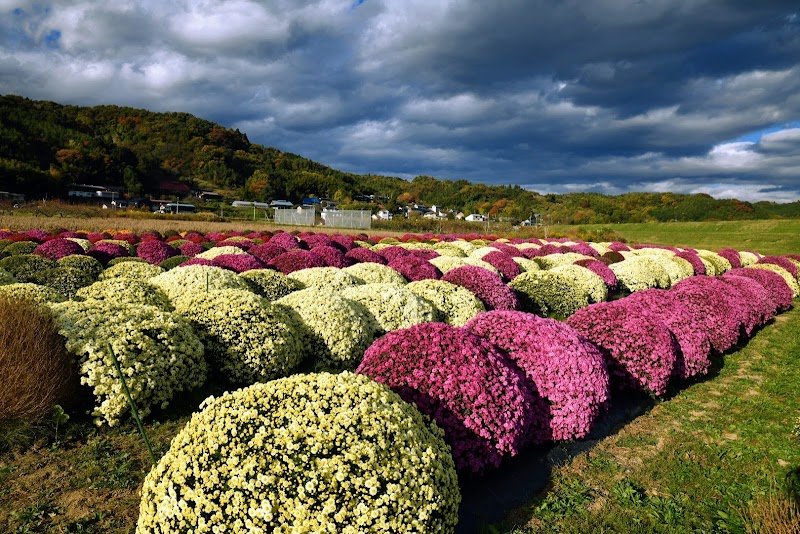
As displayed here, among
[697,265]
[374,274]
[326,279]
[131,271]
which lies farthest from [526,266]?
[131,271]

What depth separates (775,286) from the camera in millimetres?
15820

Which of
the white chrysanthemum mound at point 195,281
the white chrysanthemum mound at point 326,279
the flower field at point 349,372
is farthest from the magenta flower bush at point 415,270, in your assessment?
the white chrysanthemum mound at point 195,281

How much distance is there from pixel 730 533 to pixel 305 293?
6.28 metres

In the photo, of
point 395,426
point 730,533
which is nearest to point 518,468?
point 730,533

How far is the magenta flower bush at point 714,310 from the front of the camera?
921 cm

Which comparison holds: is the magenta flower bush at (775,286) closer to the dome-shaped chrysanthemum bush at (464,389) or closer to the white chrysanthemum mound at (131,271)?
the dome-shaped chrysanthemum bush at (464,389)

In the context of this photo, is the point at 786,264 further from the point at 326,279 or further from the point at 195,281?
the point at 195,281

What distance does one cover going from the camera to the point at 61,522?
369 cm

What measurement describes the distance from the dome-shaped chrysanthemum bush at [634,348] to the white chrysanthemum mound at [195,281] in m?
6.23

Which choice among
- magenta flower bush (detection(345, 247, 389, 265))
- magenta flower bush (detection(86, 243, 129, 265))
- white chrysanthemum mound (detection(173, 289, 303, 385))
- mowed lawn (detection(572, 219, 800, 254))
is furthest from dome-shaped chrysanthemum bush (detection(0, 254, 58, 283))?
mowed lawn (detection(572, 219, 800, 254))

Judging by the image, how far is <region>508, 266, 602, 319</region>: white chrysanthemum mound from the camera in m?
12.1

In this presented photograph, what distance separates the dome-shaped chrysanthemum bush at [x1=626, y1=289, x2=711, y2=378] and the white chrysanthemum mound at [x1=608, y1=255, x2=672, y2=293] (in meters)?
8.03

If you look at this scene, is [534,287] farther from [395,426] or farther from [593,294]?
[395,426]

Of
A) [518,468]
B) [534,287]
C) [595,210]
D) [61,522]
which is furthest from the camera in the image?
[595,210]
